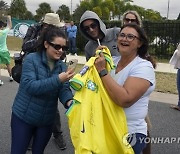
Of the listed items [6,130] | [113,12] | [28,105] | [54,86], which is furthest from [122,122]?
[113,12]

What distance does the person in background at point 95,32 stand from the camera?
3.05 metres

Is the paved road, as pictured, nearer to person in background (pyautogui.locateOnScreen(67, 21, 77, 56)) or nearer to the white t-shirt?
the white t-shirt

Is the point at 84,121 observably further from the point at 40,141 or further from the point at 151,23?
the point at 151,23

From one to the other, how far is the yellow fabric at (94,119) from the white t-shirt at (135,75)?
3.1 inches

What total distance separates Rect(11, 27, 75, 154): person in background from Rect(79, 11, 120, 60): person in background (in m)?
0.49

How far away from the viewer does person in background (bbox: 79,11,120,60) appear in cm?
305

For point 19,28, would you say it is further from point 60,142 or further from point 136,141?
point 136,141

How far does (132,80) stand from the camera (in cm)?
206

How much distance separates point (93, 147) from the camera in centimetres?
199

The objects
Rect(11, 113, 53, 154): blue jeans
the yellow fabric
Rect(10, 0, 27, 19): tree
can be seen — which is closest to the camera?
the yellow fabric

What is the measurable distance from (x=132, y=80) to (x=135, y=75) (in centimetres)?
5

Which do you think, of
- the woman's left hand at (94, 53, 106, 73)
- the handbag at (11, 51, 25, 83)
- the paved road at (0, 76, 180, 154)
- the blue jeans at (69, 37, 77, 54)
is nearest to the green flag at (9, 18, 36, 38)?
the blue jeans at (69, 37, 77, 54)

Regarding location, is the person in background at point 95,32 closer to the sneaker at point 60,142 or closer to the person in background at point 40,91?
the person in background at point 40,91

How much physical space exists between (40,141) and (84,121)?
909mm
